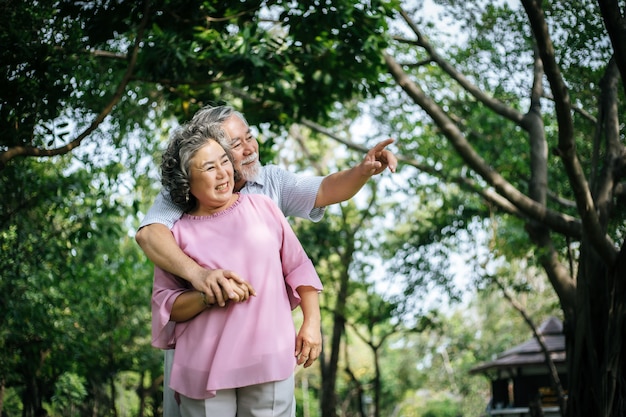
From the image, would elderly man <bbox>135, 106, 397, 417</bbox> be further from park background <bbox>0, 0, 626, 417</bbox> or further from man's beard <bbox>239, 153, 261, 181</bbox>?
park background <bbox>0, 0, 626, 417</bbox>

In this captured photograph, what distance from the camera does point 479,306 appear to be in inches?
1554

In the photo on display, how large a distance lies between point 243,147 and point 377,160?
51 cm

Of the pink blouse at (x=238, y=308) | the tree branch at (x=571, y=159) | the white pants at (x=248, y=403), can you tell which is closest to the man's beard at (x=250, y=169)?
the pink blouse at (x=238, y=308)

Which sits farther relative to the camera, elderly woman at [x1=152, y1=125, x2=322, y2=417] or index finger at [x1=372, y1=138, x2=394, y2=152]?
index finger at [x1=372, y1=138, x2=394, y2=152]

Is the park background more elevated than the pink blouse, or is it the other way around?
the park background

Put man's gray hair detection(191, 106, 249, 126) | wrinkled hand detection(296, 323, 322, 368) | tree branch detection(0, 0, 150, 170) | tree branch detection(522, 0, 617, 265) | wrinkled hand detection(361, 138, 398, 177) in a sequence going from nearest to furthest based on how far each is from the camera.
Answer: wrinkled hand detection(296, 323, 322, 368) → wrinkled hand detection(361, 138, 398, 177) → man's gray hair detection(191, 106, 249, 126) → tree branch detection(0, 0, 150, 170) → tree branch detection(522, 0, 617, 265)

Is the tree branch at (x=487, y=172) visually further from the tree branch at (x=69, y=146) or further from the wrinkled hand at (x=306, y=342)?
the wrinkled hand at (x=306, y=342)

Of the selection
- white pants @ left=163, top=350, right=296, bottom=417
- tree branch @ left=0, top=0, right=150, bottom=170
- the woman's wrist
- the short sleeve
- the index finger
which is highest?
tree branch @ left=0, top=0, right=150, bottom=170

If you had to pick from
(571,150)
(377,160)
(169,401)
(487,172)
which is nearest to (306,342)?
(169,401)

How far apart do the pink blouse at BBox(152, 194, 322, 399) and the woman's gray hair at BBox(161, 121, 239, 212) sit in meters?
0.08

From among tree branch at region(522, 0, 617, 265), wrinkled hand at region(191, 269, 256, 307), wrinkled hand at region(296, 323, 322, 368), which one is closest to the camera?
wrinkled hand at region(191, 269, 256, 307)

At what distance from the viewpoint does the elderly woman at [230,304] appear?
8.34ft

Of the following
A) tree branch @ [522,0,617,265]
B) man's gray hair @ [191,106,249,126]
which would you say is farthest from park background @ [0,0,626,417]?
man's gray hair @ [191,106,249,126]

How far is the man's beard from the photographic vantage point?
311 cm
